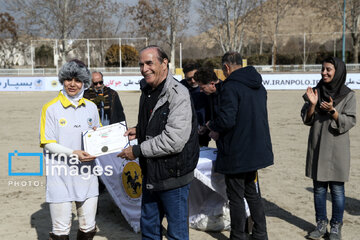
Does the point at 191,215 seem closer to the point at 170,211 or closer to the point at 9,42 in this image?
the point at 170,211

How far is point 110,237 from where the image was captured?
4359 mm

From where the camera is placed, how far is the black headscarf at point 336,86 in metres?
3.92

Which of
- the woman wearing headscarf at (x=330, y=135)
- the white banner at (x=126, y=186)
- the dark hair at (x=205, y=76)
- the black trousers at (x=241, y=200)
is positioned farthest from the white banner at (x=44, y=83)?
the black trousers at (x=241, y=200)

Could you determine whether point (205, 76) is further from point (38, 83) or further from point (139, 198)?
point (38, 83)

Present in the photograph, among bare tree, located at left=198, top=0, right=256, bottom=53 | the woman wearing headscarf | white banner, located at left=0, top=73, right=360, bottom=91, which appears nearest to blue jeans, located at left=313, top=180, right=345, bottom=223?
the woman wearing headscarf

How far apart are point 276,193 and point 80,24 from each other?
40.5 meters

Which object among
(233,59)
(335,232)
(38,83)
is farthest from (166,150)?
(38,83)

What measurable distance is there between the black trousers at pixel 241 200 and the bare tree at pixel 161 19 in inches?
1538

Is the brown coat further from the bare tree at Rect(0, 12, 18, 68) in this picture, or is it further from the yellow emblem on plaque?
the bare tree at Rect(0, 12, 18, 68)

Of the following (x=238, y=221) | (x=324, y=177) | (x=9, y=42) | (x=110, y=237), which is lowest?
(x=110, y=237)

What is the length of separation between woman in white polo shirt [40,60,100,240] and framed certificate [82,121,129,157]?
71 millimetres

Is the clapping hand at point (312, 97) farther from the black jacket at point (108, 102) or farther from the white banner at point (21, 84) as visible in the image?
the white banner at point (21, 84)

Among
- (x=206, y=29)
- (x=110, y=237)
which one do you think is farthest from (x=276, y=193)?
(x=206, y=29)

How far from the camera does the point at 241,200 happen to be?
3688 millimetres
